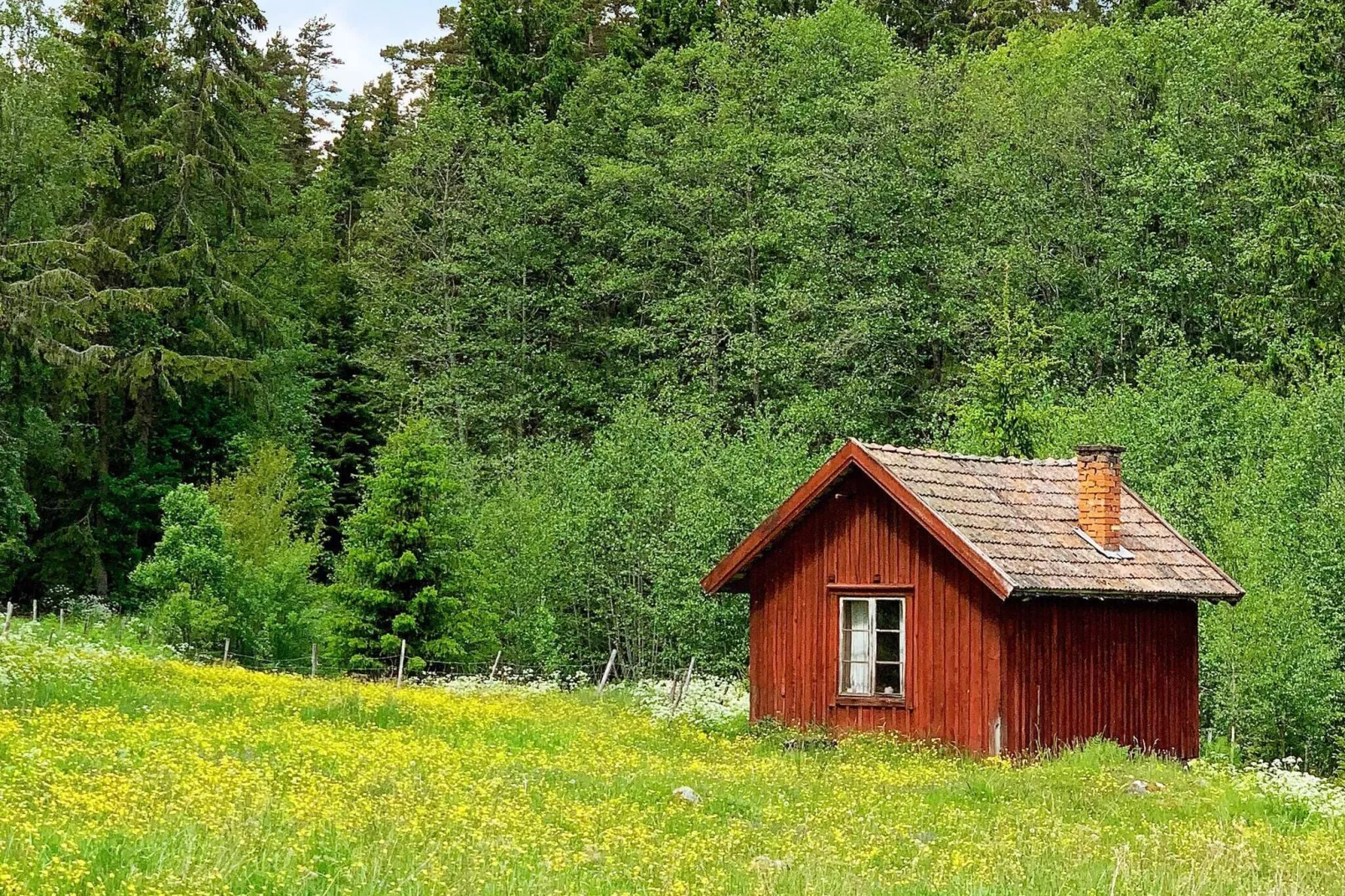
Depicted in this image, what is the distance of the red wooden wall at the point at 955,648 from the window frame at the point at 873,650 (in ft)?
0.16

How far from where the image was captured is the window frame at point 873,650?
24.6 m

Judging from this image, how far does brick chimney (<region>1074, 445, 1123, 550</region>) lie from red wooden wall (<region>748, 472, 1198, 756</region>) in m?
1.24

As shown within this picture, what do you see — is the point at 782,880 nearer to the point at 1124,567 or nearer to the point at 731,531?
the point at 1124,567

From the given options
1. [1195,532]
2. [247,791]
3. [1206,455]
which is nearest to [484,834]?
[247,791]

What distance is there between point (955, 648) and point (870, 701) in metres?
1.72

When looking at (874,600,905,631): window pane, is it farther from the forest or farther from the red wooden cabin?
the forest

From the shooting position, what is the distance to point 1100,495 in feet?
84.7

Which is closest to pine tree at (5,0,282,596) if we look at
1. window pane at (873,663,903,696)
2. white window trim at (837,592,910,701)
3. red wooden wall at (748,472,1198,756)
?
red wooden wall at (748,472,1198,756)

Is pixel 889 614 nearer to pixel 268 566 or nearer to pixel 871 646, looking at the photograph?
pixel 871 646

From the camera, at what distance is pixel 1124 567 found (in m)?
25.0

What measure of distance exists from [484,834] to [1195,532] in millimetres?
26282

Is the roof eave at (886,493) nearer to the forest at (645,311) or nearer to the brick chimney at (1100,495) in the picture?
the brick chimney at (1100,495)

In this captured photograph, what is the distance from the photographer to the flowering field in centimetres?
1056

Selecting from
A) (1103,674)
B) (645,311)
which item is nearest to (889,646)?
(1103,674)
